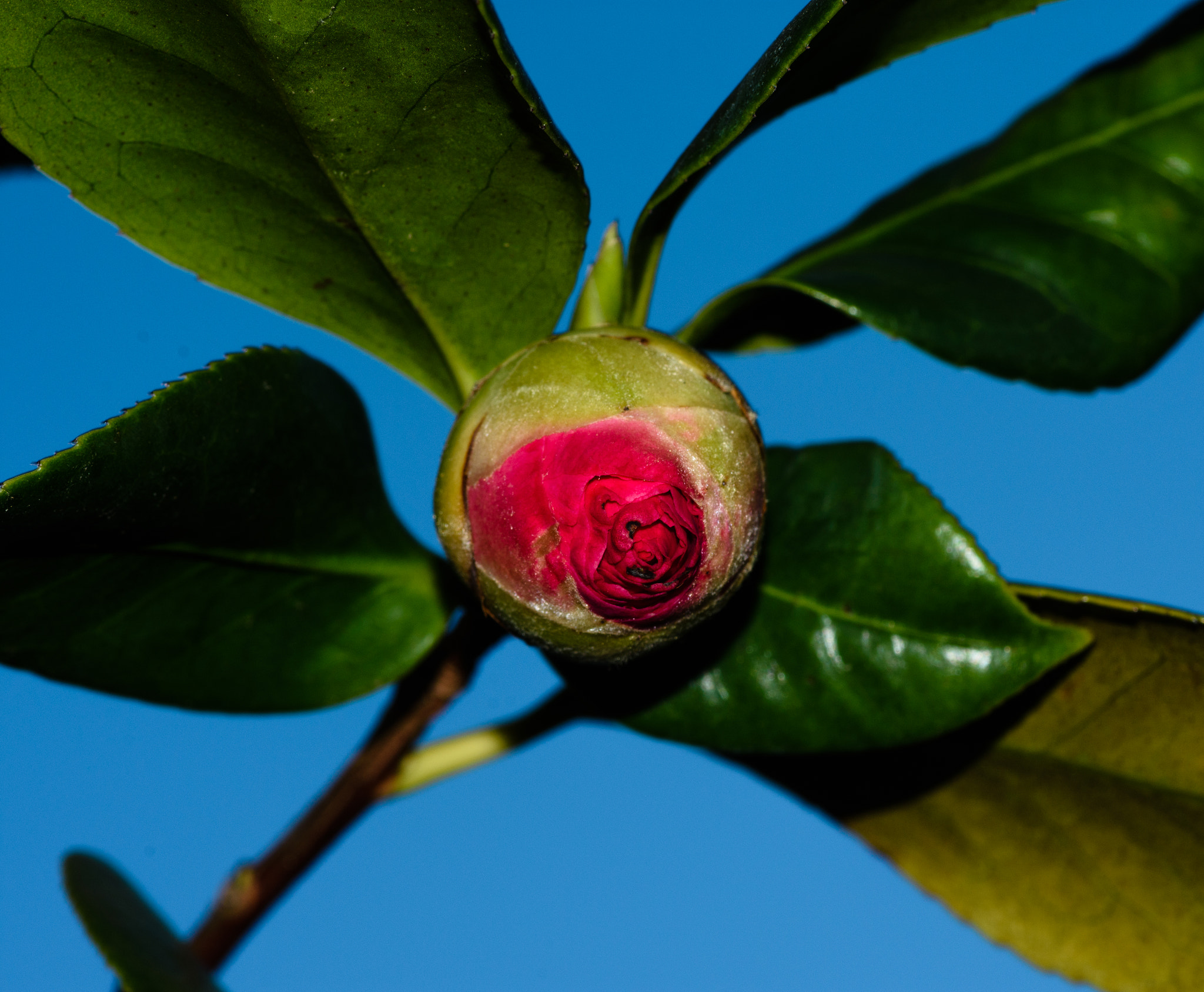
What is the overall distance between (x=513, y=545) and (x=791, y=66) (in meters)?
0.45

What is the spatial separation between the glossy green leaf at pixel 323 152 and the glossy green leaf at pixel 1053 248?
0.27 meters

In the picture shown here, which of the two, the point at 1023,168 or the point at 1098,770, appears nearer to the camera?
the point at 1098,770

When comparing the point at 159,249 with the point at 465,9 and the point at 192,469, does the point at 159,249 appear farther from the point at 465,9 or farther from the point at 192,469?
the point at 465,9

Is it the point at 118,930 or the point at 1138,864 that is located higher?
the point at 118,930

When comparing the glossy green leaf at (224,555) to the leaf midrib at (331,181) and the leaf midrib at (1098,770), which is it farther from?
the leaf midrib at (1098,770)

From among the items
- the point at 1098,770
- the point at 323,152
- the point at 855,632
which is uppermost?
the point at 323,152

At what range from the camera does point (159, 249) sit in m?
1.04

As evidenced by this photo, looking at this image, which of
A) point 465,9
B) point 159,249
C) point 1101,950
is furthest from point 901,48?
point 1101,950

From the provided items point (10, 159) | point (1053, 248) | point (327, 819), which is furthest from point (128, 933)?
point (1053, 248)

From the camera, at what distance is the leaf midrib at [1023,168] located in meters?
1.43

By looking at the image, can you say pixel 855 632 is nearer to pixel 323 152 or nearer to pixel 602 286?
pixel 602 286

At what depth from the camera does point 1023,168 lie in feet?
4.88

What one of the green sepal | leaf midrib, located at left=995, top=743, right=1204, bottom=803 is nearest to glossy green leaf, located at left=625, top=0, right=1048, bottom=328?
the green sepal

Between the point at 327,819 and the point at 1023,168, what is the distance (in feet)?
4.05
